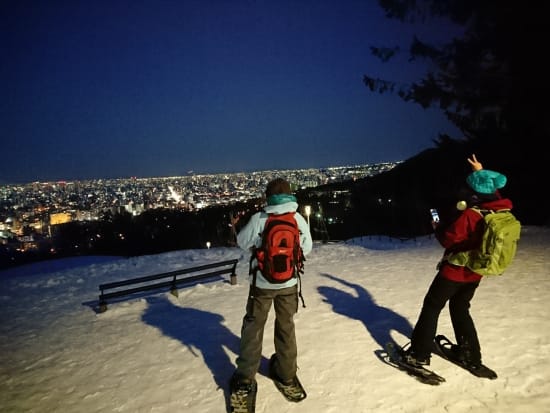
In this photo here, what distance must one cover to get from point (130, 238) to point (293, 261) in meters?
17.4

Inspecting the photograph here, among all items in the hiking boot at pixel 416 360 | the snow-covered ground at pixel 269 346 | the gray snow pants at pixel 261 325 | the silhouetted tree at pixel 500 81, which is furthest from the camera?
the silhouetted tree at pixel 500 81

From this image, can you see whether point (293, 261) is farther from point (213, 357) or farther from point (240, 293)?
point (240, 293)

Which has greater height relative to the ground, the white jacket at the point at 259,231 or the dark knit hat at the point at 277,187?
the dark knit hat at the point at 277,187

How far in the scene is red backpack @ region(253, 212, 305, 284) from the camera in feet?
9.09

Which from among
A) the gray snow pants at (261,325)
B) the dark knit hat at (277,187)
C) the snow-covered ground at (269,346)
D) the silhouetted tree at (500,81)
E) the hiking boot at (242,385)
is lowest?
the snow-covered ground at (269,346)

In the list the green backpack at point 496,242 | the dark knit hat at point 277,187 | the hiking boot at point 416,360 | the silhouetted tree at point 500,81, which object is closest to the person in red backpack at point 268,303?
the dark knit hat at point 277,187

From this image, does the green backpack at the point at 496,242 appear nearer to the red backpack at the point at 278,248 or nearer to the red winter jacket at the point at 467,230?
the red winter jacket at the point at 467,230

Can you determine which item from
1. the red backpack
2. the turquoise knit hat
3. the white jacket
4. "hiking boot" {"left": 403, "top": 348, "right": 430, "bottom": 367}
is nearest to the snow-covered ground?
"hiking boot" {"left": 403, "top": 348, "right": 430, "bottom": 367}

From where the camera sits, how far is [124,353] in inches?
169

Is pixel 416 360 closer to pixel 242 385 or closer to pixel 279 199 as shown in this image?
pixel 242 385

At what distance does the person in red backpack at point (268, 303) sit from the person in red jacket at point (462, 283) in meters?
1.32

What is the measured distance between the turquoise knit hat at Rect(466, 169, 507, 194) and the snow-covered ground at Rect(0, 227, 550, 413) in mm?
1955

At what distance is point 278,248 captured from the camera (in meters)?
2.77

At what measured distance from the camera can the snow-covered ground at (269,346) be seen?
3092 mm
